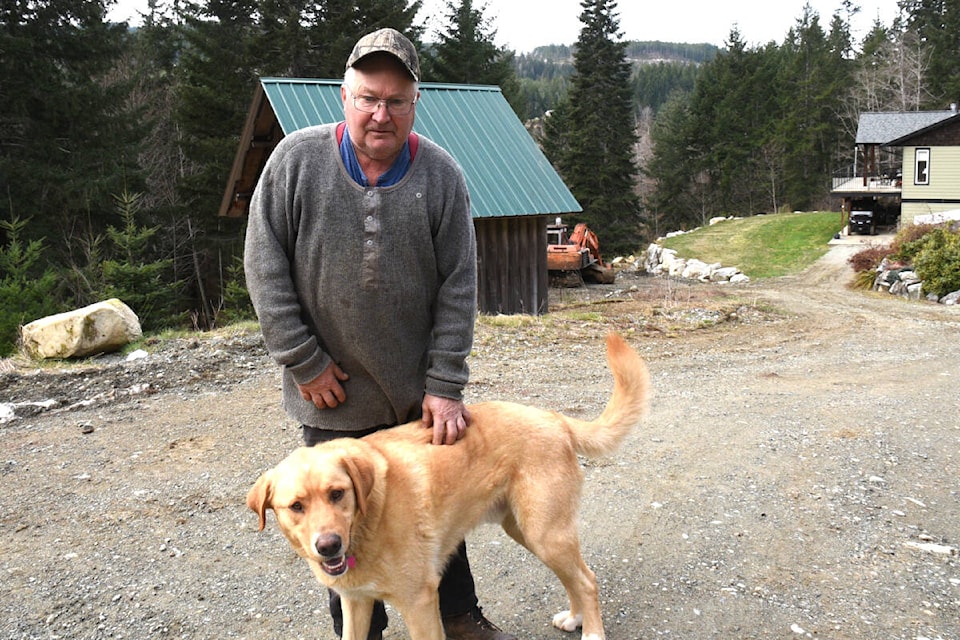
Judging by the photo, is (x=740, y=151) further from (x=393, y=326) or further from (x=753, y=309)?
(x=393, y=326)

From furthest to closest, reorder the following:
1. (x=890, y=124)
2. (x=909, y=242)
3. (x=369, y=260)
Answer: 1. (x=890, y=124)
2. (x=909, y=242)
3. (x=369, y=260)

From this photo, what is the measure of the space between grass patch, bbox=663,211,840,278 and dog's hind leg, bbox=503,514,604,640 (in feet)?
77.1

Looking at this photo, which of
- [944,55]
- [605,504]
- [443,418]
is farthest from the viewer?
[944,55]

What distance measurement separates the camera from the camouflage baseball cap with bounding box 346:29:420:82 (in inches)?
101

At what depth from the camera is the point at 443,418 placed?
115 inches

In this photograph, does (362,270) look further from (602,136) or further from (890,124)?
→ (890,124)

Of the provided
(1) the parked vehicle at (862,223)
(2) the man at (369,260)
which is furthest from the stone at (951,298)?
(1) the parked vehicle at (862,223)

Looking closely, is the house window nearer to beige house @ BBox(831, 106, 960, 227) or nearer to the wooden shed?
beige house @ BBox(831, 106, 960, 227)

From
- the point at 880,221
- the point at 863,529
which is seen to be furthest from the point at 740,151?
the point at 863,529

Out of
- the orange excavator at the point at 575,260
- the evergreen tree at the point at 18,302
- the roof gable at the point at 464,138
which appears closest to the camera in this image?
the evergreen tree at the point at 18,302

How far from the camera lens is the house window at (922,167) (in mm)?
31042

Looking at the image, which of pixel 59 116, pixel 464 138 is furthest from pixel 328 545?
pixel 59 116

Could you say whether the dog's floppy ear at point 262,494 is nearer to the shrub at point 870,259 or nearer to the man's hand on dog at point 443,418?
the man's hand on dog at point 443,418

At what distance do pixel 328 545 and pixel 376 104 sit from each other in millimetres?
1500
